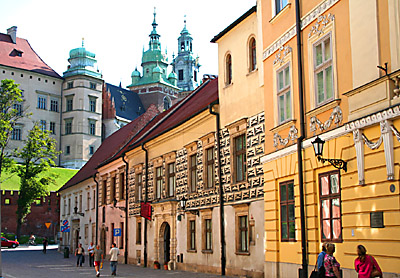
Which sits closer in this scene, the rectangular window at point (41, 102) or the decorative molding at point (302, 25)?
the decorative molding at point (302, 25)

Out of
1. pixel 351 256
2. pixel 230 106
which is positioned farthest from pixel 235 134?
pixel 351 256

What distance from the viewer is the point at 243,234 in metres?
19.2

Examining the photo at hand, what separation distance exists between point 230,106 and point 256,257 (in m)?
5.68

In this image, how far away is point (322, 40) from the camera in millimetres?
13055

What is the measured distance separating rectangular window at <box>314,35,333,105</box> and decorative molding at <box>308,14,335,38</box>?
0.23 meters

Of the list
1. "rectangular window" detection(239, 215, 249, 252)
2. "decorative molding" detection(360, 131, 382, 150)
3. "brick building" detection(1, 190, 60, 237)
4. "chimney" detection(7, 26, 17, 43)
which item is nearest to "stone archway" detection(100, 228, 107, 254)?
"rectangular window" detection(239, 215, 249, 252)

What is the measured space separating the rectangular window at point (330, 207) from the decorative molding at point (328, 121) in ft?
3.50

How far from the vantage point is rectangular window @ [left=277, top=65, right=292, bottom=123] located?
1490 cm

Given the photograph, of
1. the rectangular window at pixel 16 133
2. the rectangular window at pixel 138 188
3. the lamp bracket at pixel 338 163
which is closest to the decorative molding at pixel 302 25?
the lamp bracket at pixel 338 163

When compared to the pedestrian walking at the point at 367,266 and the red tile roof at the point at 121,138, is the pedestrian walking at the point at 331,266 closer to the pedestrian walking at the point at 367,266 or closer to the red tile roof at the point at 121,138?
the pedestrian walking at the point at 367,266

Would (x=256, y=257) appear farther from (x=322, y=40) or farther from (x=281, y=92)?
(x=322, y=40)

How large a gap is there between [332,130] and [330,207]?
1.74 m

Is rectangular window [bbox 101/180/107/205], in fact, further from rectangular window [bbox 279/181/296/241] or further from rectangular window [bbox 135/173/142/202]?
rectangular window [bbox 279/181/296/241]

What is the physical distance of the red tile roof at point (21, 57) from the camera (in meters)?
95.3
